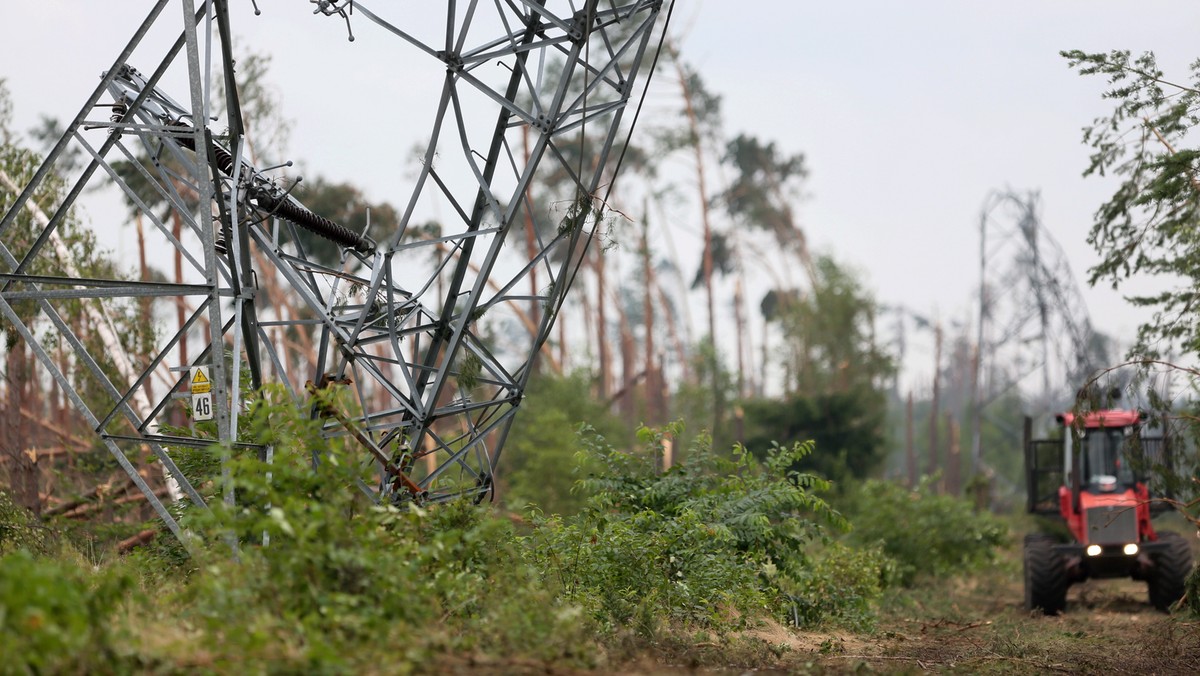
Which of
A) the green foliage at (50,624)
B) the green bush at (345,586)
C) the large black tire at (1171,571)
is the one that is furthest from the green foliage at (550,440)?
the green foliage at (50,624)

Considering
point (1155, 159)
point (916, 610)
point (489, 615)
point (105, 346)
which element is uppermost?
point (1155, 159)

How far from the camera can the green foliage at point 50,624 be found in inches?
235

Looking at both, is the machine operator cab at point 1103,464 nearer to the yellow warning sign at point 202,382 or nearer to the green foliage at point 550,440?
the green foliage at point 550,440

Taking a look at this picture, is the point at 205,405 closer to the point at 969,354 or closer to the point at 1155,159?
the point at 1155,159

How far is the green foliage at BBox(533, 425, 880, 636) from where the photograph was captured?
12094mm

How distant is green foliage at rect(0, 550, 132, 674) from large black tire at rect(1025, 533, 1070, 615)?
14.5 meters

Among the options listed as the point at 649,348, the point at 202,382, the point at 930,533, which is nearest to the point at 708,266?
the point at 649,348

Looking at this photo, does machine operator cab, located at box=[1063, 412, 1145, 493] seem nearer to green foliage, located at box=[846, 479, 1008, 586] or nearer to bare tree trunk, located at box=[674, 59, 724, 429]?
green foliage, located at box=[846, 479, 1008, 586]

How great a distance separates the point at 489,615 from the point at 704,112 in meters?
39.5

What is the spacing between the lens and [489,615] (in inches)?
342

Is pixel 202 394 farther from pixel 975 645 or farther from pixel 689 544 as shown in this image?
pixel 975 645

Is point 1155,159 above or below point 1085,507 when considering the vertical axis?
above

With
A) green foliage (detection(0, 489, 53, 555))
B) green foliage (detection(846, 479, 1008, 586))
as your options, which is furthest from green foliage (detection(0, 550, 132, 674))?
green foliage (detection(846, 479, 1008, 586))

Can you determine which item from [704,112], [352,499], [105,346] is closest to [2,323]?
[105,346]
